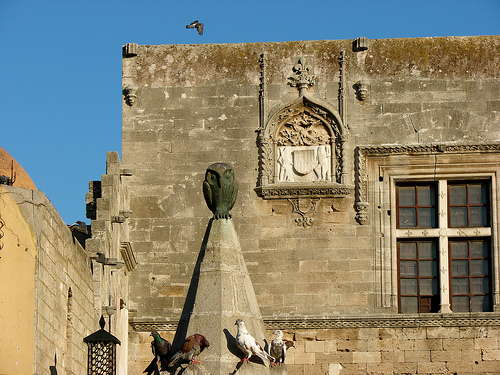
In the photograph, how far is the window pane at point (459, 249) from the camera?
20.1 meters

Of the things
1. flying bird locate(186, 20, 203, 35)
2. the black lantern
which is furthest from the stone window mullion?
the black lantern

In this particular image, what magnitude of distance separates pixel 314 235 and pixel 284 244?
1.53ft

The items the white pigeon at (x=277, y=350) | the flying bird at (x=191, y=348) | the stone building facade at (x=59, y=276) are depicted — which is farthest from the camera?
the stone building facade at (x=59, y=276)

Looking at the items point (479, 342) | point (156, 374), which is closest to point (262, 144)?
point (479, 342)

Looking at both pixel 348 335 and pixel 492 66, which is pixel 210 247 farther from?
pixel 492 66

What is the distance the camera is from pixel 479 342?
1953 centimetres

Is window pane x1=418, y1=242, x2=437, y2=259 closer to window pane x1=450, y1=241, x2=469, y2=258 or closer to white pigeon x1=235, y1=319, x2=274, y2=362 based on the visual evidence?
window pane x1=450, y1=241, x2=469, y2=258

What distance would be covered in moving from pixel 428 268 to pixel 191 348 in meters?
9.12

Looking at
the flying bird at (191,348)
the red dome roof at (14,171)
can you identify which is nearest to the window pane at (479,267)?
the red dome roof at (14,171)

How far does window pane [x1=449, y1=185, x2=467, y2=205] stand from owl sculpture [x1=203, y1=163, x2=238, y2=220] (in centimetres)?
808

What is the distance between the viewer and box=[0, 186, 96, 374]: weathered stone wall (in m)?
13.7

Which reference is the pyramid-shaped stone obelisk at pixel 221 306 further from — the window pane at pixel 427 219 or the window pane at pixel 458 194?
the window pane at pixel 458 194

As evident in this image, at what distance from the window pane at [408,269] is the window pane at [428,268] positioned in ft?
0.34

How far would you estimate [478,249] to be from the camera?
20.1 metres
